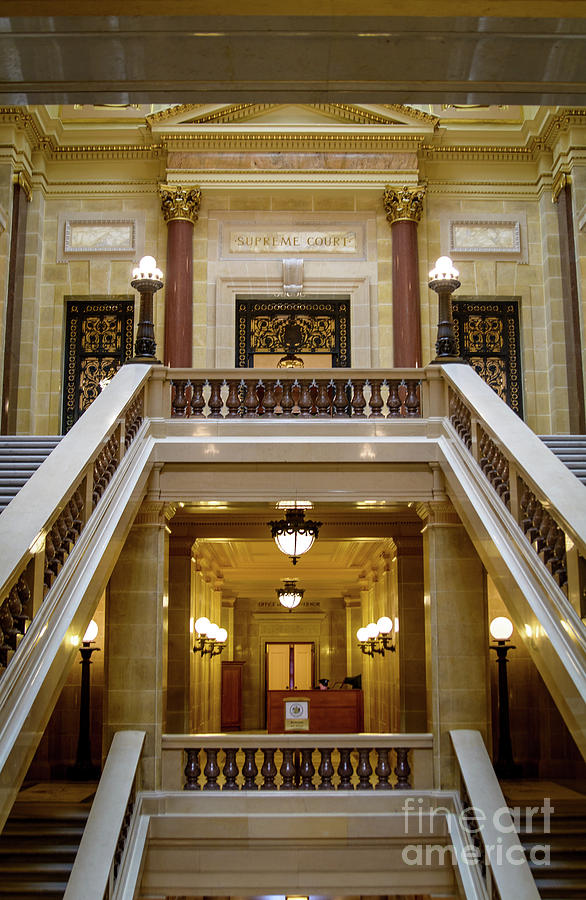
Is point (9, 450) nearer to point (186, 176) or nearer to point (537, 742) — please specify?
point (186, 176)

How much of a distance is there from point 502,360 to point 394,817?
8.02m

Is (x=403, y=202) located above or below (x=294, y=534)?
above

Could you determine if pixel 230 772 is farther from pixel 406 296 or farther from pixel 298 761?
pixel 406 296

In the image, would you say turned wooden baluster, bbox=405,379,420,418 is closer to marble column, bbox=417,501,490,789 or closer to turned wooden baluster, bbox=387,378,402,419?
turned wooden baluster, bbox=387,378,402,419

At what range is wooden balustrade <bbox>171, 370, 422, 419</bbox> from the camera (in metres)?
10.5

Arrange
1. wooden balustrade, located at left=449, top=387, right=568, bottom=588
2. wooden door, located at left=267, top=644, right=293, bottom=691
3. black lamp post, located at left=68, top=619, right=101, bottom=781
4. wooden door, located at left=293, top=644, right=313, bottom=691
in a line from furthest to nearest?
wooden door, located at left=267, top=644, right=293, bottom=691, wooden door, located at left=293, top=644, right=313, bottom=691, black lamp post, located at left=68, top=619, right=101, bottom=781, wooden balustrade, located at left=449, top=387, right=568, bottom=588

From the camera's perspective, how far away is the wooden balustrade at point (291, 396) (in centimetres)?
1050

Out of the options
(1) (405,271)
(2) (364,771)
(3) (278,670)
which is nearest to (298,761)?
(2) (364,771)

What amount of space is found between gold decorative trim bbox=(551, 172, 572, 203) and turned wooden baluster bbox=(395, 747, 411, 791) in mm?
8857

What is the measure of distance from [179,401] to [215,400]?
40 cm

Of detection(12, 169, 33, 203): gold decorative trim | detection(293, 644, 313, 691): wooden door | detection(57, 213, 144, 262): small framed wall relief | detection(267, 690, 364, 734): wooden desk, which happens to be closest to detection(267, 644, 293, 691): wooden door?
detection(293, 644, 313, 691): wooden door

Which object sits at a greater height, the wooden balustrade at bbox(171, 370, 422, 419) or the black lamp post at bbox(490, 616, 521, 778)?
the wooden balustrade at bbox(171, 370, 422, 419)

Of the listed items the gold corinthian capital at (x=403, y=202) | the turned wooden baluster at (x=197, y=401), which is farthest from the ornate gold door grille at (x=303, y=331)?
the turned wooden baluster at (x=197, y=401)

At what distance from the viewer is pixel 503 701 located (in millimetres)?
11852
